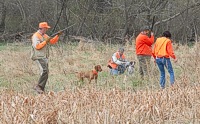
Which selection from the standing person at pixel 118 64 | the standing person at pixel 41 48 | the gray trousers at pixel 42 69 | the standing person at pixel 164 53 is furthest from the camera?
the standing person at pixel 118 64

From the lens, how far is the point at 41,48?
10.1m

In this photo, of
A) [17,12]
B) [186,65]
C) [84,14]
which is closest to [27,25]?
[17,12]

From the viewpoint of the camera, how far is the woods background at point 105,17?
81.9ft

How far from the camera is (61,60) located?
1636cm

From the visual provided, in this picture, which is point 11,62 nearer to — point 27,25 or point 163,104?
point 163,104

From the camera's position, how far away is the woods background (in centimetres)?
2495

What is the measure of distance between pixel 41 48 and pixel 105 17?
17354 mm

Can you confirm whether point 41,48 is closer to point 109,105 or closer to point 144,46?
point 144,46

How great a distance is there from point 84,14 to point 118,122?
69.7 ft

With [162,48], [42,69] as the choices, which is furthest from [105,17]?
[42,69]

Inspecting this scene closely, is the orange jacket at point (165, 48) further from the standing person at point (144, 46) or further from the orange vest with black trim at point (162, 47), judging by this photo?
the standing person at point (144, 46)

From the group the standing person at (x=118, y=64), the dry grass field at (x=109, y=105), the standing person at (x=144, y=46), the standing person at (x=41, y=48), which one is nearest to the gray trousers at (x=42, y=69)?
the standing person at (x=41, y=48)

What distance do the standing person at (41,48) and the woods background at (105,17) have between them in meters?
14.6

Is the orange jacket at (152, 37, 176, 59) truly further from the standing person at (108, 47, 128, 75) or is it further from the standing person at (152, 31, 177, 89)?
the standing person at (108, 47, 128, 75)
